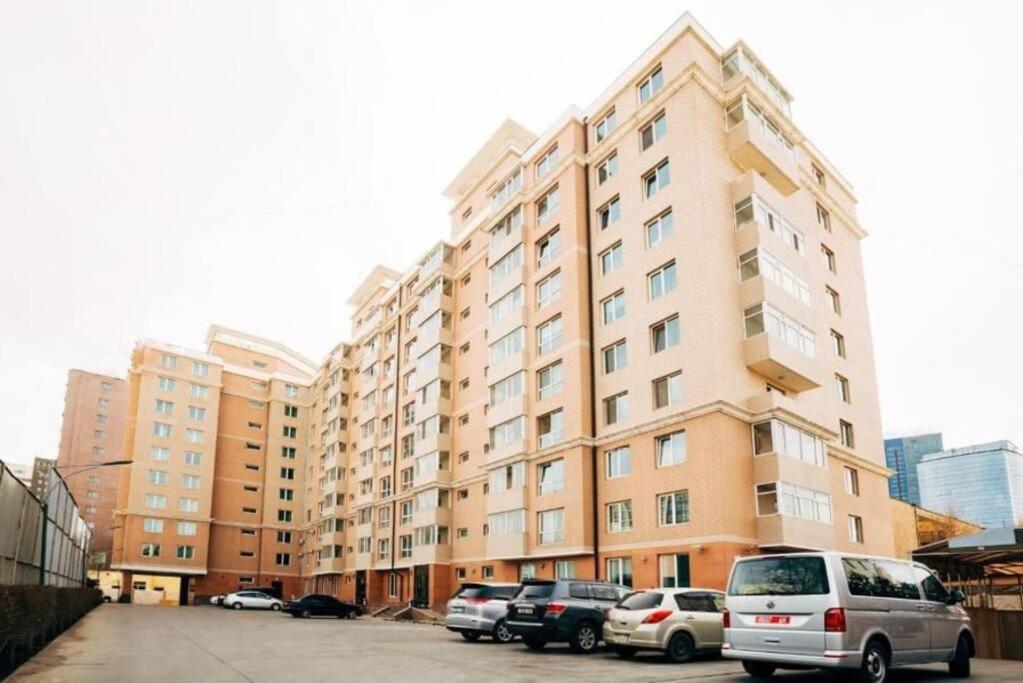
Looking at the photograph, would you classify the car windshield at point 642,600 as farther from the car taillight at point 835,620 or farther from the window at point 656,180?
the window at point 656,180

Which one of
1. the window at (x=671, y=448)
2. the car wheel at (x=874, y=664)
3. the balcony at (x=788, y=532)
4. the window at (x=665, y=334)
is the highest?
the window at (x=665, y=334)

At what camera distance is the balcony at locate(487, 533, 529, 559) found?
3475cm

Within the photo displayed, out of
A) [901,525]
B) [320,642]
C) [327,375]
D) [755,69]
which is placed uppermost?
[755,69]

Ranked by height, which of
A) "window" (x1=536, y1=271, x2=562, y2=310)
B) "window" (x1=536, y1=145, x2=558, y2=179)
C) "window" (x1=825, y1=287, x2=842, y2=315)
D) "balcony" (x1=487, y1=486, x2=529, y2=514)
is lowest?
"balcony" (x1=487, y1=486, x2=529, y2=514)

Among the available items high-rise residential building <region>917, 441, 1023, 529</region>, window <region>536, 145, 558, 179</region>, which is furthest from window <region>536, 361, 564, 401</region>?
high-rise residential building <region>917, 441, 1023, 529</region>

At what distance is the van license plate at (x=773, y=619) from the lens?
10.6 meters

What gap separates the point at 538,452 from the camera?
35344mm

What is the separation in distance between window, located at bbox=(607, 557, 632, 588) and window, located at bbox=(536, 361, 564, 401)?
27.6 ft

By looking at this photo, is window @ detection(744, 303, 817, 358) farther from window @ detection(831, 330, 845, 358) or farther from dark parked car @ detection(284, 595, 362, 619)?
dark parked car @ detection(284, 595, 362, 619)

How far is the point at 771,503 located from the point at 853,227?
67.0ft

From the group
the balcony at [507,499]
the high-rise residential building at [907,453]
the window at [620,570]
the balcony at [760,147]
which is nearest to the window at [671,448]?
the window at [620,570]

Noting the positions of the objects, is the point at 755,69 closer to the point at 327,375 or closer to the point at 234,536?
the point at 327,375

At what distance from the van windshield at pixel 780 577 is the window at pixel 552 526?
2141 cm

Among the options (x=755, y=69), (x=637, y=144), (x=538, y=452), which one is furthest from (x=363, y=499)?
(x=755, y=69)
